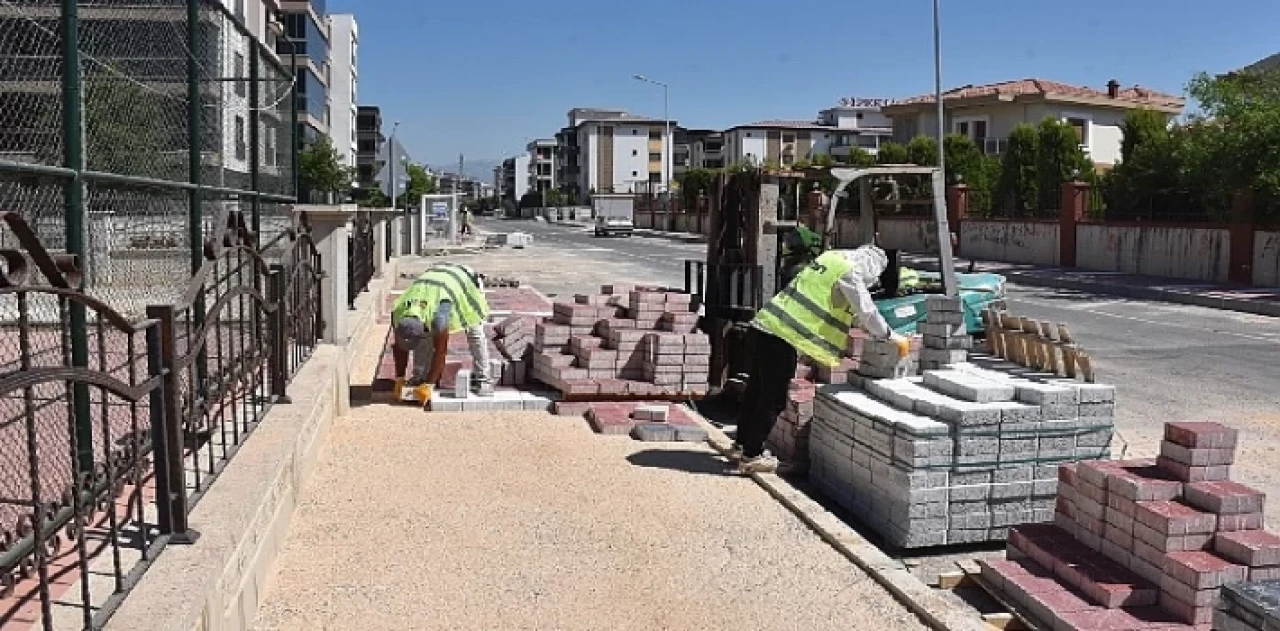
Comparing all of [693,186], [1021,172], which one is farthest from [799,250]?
[693,186]

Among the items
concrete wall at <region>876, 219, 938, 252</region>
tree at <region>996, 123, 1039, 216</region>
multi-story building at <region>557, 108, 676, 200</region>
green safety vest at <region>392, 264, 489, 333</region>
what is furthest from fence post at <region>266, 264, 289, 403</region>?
multi-story building at <region>557, 108, 676, 200</region>

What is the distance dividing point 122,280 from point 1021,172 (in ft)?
114

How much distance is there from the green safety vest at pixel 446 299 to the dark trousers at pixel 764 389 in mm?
2921

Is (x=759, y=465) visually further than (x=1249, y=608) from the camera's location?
Yes

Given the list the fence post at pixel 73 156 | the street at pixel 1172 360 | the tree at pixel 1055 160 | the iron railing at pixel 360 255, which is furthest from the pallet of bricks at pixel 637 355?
the tree at pixel 1055 160

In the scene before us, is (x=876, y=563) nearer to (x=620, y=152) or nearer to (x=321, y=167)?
(x=321, y=167)

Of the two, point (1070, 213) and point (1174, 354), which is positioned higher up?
point (1070, 213)

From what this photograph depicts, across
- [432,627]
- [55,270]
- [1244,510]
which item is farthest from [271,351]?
[1244,510]

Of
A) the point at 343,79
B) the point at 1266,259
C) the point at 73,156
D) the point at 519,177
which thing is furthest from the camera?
the point at 519,177

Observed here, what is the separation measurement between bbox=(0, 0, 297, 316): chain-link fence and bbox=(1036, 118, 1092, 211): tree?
3134cm

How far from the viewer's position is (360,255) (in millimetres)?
17109

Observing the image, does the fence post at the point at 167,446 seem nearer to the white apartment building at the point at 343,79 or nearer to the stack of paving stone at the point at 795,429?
the stack of paving stone at the point at 795,429

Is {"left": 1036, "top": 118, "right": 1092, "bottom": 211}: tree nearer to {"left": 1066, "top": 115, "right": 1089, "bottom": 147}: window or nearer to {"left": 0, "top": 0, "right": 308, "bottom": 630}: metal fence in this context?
{"left": 1066, "top": 115, "right": 1089, "bottom": 147}: window

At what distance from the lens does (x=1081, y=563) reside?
5008 mm
